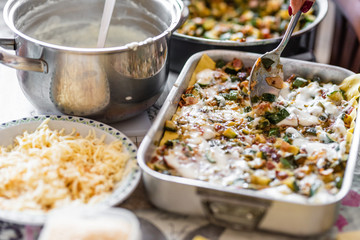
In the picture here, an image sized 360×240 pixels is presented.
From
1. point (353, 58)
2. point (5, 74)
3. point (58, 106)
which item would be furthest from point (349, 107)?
point (5, 74)

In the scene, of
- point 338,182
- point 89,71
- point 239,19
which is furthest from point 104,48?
point 239,19

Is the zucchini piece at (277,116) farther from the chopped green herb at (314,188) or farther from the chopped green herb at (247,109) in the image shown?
the chopped green herb at (314,188)

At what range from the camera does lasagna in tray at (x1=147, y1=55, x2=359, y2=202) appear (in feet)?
4.17

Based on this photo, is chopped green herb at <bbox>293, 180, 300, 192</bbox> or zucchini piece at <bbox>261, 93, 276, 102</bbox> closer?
chopped green herb at <bbox>293, 180, 300, 192</bbox>

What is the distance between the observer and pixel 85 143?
4.55ft

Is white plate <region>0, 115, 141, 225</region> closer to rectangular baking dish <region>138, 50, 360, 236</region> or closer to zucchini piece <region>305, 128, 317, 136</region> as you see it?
rectangular baking dish <region>138, 50, 360, 236</region>

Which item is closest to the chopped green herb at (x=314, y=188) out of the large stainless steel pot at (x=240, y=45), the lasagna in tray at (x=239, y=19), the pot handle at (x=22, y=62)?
the large stainless steel pot at (x=240, y=45)

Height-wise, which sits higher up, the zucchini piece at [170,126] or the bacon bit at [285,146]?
the zucchini piece at [170,126]

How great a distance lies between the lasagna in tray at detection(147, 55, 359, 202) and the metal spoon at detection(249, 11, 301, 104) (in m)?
0.03

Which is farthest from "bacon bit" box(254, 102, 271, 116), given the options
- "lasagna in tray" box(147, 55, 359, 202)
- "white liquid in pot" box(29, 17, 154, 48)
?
"white liquid in pot" box(29, 17, 154, 48)

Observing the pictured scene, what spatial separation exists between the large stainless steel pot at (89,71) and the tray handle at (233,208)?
20.2 inches

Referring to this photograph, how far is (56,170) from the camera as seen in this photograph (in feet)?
4.13

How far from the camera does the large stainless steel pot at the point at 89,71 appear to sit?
54.6 inches

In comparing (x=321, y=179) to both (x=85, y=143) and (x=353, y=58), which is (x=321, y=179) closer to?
(x=85, y=143)
